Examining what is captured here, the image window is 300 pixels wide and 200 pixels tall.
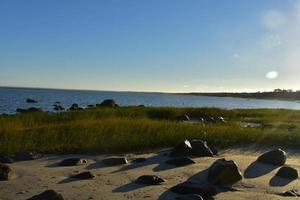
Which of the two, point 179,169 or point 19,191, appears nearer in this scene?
point 19,191

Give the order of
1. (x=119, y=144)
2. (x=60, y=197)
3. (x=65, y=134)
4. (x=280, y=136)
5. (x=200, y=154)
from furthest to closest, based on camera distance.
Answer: (x=280, y=136)
(x=65, y=134)
(x=119, y=144)
(x=200, y=154)
(x=60, y=197)

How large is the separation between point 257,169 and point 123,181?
3.94 metres

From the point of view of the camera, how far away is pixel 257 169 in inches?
515

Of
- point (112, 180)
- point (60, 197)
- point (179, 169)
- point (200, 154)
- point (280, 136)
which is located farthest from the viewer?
point (280, 136)

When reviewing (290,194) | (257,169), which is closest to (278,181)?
(257,169)

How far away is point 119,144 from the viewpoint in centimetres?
1648

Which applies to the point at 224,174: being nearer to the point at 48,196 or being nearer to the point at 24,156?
the point at 48,196

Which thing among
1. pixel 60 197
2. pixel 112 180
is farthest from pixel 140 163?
pixel 60 197

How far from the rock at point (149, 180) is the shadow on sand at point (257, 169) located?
7.91 ft

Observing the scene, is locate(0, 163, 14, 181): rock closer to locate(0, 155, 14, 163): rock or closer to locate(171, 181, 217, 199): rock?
locate(0, 155, 14, 163): rock

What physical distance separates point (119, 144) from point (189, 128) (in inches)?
200

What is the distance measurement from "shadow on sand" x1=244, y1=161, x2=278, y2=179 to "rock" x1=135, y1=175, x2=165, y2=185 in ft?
7.91

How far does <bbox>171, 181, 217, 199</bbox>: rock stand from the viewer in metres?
9.98

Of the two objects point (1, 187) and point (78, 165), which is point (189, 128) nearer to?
point (78, 165)
